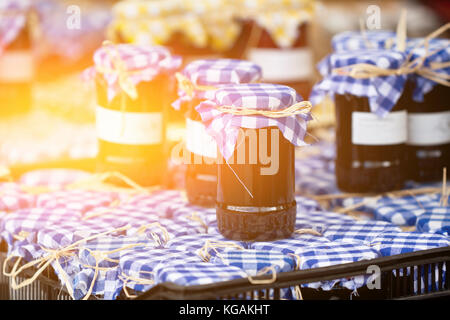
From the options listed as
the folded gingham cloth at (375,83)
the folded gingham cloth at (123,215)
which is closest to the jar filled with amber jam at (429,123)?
the folded gingham cloth at (375,83)

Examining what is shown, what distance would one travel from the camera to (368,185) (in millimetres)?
1722

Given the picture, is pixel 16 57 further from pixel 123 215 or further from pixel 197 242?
pixel 197 242

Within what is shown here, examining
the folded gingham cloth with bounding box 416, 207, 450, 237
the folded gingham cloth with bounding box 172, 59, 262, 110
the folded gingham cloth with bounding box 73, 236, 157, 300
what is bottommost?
the folded gingham cloth with bounding box 73, 236, 157, 300

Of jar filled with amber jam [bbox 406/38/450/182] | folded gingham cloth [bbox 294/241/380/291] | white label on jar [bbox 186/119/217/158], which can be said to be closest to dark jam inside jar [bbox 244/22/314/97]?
jar filled with amber jam [bbox 406/38/450/182]

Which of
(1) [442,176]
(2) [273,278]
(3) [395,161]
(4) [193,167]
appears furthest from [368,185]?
(2) [273,278]

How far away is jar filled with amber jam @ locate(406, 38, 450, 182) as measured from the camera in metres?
1.75

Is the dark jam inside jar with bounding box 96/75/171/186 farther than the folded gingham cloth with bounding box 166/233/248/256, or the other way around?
the dark jam inside jar with bounding box 96/75/171/186

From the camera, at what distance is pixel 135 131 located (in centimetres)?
170

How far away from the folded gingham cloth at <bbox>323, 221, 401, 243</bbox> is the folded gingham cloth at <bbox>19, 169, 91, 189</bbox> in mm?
610

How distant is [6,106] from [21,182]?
0.49 meters

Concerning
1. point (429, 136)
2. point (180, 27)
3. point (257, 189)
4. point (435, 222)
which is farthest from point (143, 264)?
point (180, 27)

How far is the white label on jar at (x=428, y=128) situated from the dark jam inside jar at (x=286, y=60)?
1.73ft

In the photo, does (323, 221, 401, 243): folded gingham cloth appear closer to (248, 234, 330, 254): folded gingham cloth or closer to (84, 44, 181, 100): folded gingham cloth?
(248, 234, 330, 254): folded gingham cloth

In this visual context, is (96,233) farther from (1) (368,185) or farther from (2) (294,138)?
(1) (368,185)
